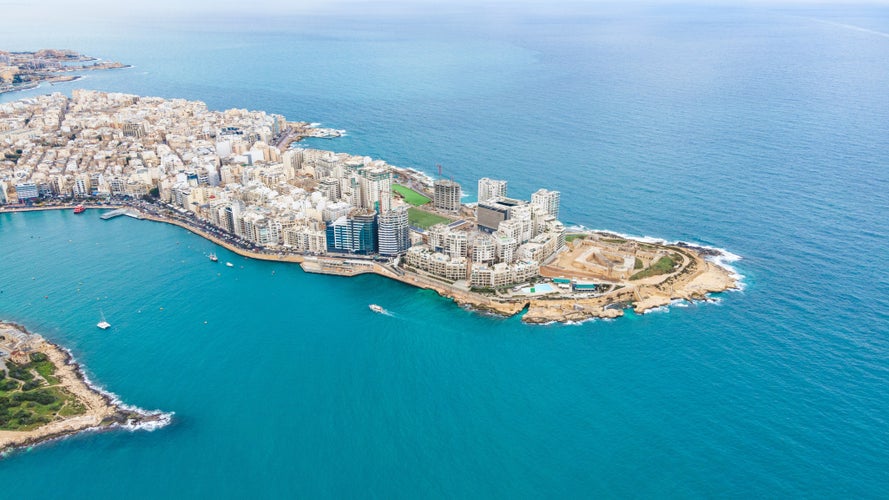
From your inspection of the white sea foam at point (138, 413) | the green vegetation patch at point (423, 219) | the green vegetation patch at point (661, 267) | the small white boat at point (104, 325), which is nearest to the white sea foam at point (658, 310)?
the green vegetation patch at point (661, 267)

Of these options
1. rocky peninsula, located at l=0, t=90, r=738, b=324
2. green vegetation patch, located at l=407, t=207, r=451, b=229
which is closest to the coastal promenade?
rocky peninsula, located at l=0, t=90, r=738, b=324

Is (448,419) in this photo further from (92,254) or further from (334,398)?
(92,254)

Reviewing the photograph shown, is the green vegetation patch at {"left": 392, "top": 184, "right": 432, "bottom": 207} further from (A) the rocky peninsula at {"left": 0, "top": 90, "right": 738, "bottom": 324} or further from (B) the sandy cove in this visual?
(B) the sandy cove

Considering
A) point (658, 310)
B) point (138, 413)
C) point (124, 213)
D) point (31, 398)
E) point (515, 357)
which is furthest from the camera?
point (124, 213)

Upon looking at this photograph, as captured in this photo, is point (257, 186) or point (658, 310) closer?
point (658, 310)

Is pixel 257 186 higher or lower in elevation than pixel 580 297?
higher

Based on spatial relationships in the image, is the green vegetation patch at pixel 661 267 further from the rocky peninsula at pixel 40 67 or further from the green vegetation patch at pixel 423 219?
the rocky peninsula at pixel 40 67

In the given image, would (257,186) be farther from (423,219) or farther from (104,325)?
(104,325)

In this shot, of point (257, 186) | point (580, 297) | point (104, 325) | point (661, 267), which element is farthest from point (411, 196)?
point (104, 325)

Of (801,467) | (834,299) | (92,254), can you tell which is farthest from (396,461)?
(92,254)
